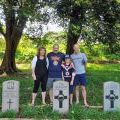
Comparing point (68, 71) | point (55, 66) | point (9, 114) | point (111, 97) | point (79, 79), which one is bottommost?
point (9, 114)

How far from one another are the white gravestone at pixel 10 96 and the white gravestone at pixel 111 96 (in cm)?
239

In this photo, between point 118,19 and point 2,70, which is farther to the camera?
point 2,70

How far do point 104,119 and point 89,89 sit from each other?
17.6 ft

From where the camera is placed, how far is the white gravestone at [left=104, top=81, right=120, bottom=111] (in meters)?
12.1

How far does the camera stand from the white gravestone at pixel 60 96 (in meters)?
11.9

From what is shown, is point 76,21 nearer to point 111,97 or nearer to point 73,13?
point 73,13

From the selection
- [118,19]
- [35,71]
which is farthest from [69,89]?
[118,19]

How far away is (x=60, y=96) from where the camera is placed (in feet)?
39.0

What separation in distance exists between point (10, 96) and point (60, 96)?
4.35 ft

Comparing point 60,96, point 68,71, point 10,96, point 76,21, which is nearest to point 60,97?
point 60,96

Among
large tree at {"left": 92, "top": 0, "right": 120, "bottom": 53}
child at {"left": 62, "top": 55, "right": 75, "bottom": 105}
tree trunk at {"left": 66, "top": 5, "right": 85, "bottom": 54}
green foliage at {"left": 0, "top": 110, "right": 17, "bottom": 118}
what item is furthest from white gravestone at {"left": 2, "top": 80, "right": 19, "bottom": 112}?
large tree at {"left": 92, "top": 0, "right": 120, "bottom": 53}

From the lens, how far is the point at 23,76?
20.5 metres

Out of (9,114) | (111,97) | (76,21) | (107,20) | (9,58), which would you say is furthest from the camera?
(9,58)

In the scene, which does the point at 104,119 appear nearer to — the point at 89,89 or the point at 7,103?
the point at 7,103
